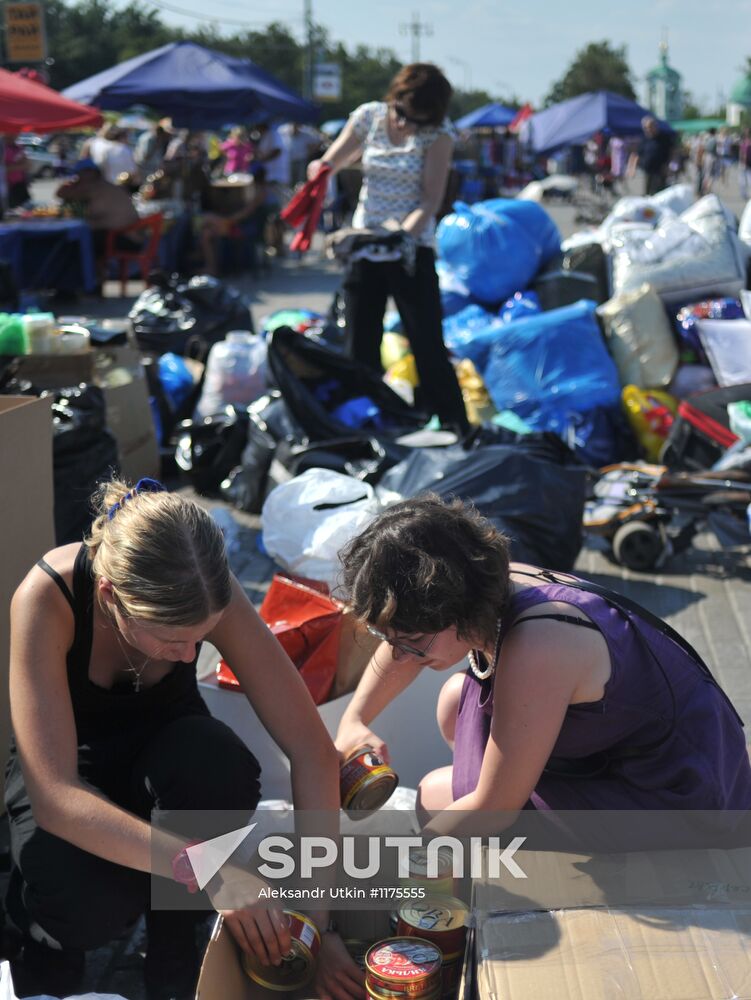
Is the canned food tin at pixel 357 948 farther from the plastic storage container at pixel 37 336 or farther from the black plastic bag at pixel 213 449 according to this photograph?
the black plastic bag at pixel 213 449

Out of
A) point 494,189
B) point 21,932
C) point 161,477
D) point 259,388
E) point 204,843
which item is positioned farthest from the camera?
point 494,189

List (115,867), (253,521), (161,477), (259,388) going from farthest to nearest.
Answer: (259,388), (161,477), (253,521), (115,867)

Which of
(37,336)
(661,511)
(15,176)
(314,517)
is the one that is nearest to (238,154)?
(15,176)

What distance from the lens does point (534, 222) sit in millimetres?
6844

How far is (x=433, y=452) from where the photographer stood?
425 centimetres

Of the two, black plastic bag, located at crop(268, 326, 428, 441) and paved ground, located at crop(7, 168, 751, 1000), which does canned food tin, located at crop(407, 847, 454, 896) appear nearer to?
paved ground, located at crop(7, 168, 751, 1000)

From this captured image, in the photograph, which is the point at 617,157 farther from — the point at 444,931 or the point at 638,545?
the point at 444,931

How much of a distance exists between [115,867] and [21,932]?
0.34m

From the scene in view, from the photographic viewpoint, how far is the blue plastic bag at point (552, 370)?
18.3ft

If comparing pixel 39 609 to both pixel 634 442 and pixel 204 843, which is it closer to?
pixel 204 843

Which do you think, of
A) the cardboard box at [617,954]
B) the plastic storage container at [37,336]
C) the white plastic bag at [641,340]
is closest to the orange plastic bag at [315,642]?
the cardboard box at [617,954]

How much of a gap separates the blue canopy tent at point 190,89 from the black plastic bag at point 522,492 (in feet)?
33.5

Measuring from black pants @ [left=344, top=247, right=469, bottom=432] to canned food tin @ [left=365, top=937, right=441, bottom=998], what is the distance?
11.9 feet

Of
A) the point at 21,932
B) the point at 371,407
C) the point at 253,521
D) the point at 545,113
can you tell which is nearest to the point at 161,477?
the point at 253,521
